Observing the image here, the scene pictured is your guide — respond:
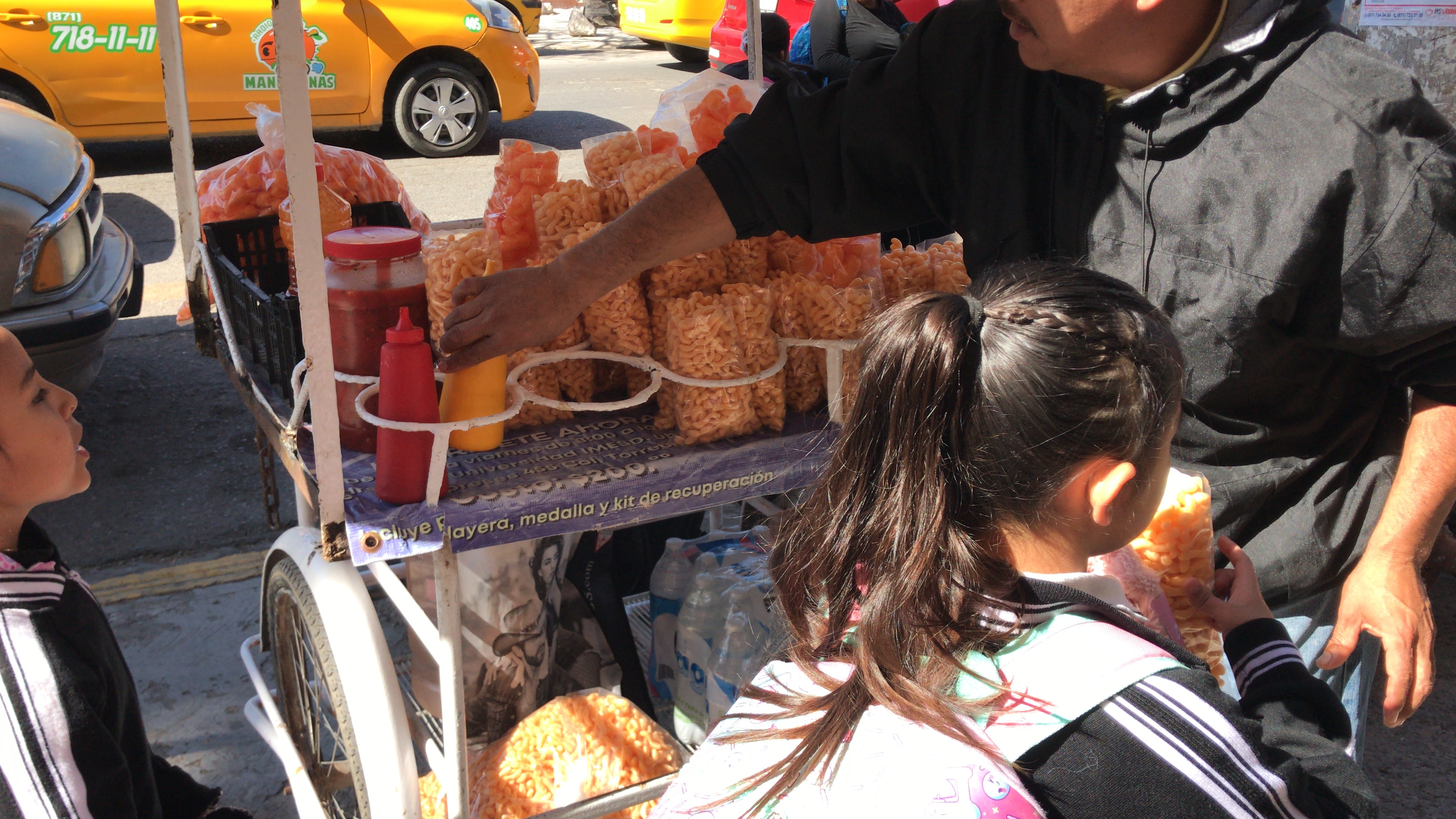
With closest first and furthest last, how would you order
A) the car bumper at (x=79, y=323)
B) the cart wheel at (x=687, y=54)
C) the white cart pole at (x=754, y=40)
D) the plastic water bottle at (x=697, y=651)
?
1. the plastic water bottle at (x=697, y=651)
2. the white cart pole at (x=754, y=40)
3. the car bumper at (x=79, y=323)
4. the cart wheel at (x=687, y=54)

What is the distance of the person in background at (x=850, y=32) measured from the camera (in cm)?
601

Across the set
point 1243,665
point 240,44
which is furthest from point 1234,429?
point 240,44

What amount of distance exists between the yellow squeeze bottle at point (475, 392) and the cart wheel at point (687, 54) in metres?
13.0

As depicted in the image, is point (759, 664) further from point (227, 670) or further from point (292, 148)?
point (227, 670)

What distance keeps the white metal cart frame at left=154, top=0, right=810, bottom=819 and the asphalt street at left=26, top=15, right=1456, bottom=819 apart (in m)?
0.67

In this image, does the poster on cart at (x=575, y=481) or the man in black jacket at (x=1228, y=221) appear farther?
the poster on cart at (x=575, y=481)

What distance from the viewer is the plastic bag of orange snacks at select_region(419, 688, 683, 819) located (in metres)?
1.82

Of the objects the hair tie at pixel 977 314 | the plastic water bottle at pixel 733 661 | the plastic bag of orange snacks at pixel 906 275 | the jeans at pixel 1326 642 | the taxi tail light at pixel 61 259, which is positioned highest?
the hair tie at pixel 977 314

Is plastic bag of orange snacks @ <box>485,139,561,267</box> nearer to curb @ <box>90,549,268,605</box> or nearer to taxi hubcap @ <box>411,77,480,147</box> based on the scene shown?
curb @ <box>90,549,268,605</box>

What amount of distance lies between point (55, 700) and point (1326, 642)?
5.81 feet

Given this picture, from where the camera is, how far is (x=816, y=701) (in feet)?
3.36

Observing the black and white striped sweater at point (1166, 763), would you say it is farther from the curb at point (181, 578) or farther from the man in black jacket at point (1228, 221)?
the curb at point (181, 578)

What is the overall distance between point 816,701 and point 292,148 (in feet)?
2.82

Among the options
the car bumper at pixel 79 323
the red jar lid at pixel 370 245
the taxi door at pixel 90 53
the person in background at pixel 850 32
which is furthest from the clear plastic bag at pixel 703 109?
the taxi door at pixel 90 53
